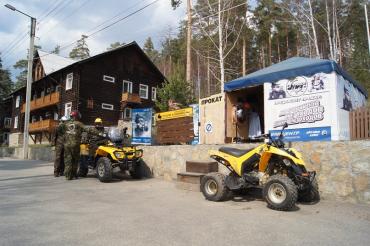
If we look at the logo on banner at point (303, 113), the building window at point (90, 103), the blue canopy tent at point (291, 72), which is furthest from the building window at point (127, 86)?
the logo on banner at point (303, 113)

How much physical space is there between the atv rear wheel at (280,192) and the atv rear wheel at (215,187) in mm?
1009

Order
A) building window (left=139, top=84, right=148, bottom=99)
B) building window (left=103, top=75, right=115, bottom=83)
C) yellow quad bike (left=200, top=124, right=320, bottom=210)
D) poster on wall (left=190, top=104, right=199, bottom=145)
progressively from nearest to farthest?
1. yellow quad bike (left=200, top=124, right=320, bottom=210)
2. poster on wall (left=190, top=104, right=199, bottom=145)
3. building window (left=103, top=75, right=115, bottom=83)
4. building window (left=139, top=84, right=148, bottom=99)

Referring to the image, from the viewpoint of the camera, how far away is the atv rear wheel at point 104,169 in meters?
10.2

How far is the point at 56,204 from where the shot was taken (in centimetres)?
696

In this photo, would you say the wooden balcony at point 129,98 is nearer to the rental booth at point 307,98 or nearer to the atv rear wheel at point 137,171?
the atv rear wheel at point 137,171

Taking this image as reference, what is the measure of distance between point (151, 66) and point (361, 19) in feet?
73.8

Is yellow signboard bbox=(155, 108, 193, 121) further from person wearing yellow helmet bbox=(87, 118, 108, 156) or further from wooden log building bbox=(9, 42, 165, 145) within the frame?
wooden log building bbox=(9, 42, 165, 145)

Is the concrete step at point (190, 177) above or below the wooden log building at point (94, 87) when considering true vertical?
below

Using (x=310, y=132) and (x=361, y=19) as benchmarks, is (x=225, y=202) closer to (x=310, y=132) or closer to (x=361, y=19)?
(x=310, y=132)

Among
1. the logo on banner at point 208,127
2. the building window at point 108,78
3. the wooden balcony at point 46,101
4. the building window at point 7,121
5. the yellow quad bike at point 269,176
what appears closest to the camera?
the yellow quad bike at point 269,176

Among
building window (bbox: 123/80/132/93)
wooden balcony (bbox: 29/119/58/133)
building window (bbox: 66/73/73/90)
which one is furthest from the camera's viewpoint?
building window (bbox: 123/80/132/93)

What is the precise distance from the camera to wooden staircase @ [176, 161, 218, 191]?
28.9ft

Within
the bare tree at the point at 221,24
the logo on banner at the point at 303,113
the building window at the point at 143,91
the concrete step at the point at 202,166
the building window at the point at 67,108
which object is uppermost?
the bare tree at the point at 221,24

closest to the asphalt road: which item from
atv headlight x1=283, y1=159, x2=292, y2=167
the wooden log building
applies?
atv headlight x1=283, y1=159, x2=292, y2=167
